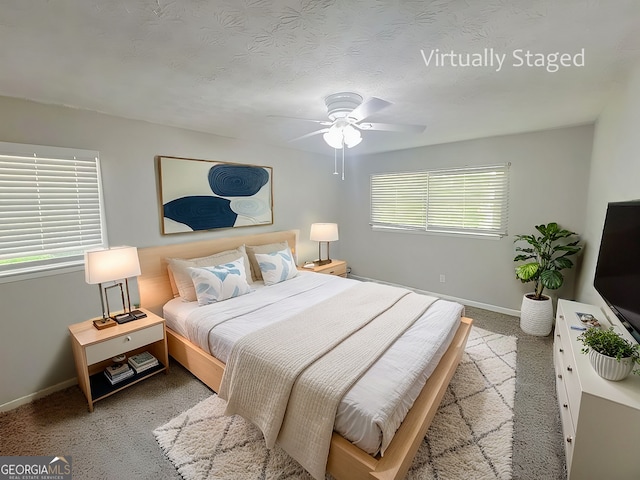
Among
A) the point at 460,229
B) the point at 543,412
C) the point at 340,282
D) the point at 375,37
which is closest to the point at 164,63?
the point at 375,37

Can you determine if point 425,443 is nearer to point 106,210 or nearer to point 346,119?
point 346,119

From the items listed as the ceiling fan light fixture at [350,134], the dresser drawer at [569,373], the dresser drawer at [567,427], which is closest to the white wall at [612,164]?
the dresser drawer at [569,373]

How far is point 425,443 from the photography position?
1.77m

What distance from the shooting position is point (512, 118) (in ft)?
8.96

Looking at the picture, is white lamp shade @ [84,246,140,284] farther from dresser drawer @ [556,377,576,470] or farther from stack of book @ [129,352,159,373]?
dresser drawer @ [556,377,576,470]

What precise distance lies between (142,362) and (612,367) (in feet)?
10.5

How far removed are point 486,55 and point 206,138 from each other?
2.78 meters

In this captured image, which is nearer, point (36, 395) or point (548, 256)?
point (36, 395)

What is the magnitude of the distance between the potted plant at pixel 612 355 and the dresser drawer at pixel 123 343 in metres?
2.97

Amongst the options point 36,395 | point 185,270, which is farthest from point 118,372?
point 185,270

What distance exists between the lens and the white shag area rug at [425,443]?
159 cm

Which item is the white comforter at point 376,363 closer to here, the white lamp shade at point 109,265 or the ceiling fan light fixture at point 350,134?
the white lamp shade at point 109,265

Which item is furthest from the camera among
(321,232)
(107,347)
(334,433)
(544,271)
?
(321,232)

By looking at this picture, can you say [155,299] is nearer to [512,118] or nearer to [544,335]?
[512,118]
